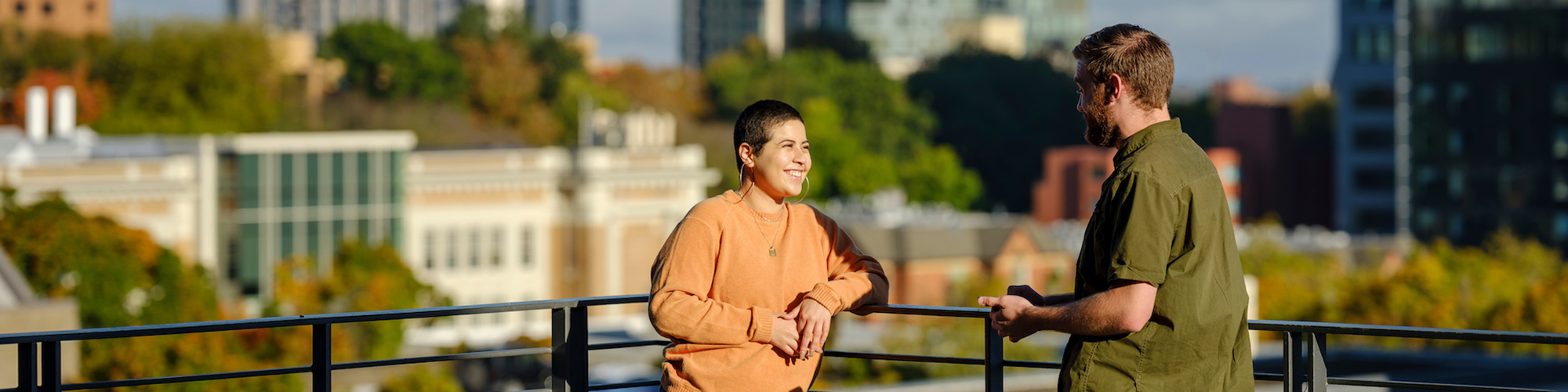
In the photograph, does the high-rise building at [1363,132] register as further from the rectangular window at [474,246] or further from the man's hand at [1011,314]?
the man's hand at [1011,314]

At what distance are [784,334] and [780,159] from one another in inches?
16.2

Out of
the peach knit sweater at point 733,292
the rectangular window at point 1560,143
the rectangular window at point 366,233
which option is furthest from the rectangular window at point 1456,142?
the peach knit sweater at point 733,292

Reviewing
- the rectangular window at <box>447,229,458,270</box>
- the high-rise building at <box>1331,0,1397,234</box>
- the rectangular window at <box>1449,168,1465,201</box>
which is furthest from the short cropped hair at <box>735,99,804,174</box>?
the high-rise building at <box>1331,0,1397,234</box>

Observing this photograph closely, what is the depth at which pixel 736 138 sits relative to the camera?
400 cm

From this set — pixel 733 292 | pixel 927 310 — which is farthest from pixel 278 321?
pixel 927 310

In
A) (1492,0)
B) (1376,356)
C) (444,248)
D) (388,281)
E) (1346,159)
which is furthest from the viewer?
(1346,159)

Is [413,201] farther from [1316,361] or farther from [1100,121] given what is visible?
[1100,121]

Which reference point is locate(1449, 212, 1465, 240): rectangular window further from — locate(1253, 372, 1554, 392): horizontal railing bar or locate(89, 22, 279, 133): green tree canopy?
locate(1253, 372, 1554, 392): horizontal railing bar

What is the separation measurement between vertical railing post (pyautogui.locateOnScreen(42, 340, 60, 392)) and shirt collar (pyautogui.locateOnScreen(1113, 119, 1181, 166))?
8.81ft

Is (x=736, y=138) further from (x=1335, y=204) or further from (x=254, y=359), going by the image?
(x=1335, y=204)

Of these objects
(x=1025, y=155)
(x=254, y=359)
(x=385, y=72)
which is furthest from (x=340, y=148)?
(x=1025, y=155)

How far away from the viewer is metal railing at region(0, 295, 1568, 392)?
4.13 meters

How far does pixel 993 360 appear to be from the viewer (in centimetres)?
453

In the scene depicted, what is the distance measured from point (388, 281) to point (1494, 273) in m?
30.6
